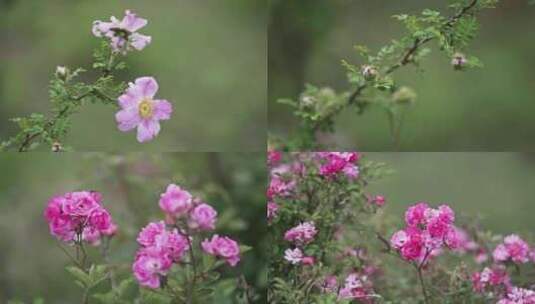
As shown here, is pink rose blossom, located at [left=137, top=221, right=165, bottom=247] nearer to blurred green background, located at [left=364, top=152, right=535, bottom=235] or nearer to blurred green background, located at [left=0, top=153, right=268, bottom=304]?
blurred green background, located at [left=0, top=153, right=268, bottom=304]

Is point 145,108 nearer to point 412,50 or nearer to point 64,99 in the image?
point 64,99

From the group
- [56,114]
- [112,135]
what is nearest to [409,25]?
[56,114]

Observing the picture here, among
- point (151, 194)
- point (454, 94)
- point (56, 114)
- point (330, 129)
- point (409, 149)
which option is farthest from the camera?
point (454, 94)

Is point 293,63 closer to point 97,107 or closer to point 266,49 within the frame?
point 266,49

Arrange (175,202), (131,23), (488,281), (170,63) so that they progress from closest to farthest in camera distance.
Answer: (175,202)
(131,23)
(488,281)
(170,63)

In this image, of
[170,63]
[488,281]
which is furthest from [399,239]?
[170,63]

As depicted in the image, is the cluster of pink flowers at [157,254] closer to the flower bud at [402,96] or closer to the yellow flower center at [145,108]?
the yellow flower center at [145,108]

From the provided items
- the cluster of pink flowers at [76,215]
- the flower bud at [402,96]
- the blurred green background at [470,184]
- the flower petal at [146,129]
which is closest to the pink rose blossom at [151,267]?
the cluster of pink flowers at [76,215]
